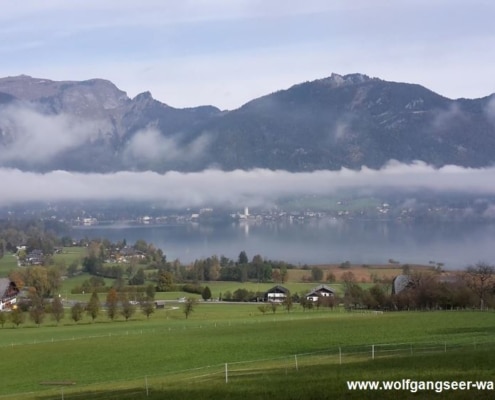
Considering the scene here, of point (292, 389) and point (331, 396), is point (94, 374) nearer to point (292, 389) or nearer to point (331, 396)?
point (292, 389)

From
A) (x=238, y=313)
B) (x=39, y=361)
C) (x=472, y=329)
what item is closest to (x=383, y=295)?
(x=238, y=313)

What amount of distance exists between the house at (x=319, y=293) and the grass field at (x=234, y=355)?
23.3 metres

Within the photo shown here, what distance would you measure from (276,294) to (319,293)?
Result: 657cm

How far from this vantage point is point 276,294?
96625 millimetres

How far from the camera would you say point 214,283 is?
115875 millimetres

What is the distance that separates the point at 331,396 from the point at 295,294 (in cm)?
7846

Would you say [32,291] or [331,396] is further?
[32,291]

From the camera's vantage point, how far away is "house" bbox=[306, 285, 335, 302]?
88925 millimetres

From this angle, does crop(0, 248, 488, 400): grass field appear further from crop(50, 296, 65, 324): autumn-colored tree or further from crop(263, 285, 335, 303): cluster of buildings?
crop(263, 285, 335, 303): cluster of buildings

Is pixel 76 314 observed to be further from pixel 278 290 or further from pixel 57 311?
pixel 278 290

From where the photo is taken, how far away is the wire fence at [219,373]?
24.3 meters

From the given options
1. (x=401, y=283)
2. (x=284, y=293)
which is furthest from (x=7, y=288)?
(x=401, y=283)

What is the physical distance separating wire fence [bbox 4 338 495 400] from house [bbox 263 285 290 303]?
58834mm

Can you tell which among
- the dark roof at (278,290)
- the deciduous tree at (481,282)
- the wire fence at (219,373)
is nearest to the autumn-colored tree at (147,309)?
the dark roof at (278,290)
